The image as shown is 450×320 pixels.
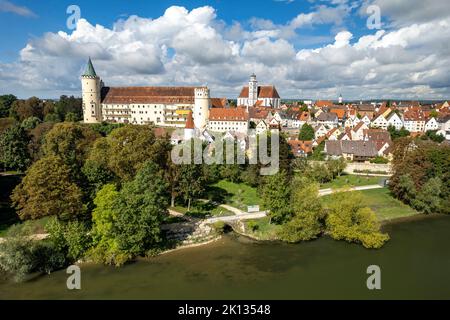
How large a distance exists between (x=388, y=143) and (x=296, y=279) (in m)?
35.5

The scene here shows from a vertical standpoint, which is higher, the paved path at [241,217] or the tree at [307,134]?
the tree at [307,134]

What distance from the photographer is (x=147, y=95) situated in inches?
2724

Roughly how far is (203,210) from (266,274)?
10.5m

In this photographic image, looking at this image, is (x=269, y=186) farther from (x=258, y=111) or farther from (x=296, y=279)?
(x=258, y=111)

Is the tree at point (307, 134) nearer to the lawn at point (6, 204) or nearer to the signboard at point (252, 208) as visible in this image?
the signboard at point (252, 208)

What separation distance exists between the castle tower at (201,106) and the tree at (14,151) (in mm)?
31975

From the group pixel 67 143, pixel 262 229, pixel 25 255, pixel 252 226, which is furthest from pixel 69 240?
pixel 67 143

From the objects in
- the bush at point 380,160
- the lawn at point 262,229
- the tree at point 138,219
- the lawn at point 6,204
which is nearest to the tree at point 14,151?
the lawn at point 6,204

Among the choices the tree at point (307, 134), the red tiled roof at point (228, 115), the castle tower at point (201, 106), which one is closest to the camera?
the tree at point (307, 134)

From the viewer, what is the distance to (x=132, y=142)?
29.2 meters

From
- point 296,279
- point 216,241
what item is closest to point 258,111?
point 216,241

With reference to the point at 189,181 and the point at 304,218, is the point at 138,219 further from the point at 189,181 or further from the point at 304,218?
the point at 304,218

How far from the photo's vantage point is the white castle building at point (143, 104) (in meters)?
64.9
